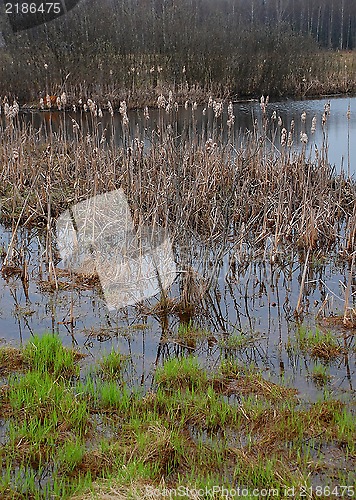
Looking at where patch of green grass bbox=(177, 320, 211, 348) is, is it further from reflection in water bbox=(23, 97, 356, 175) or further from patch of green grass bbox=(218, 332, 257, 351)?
reflection in water bbox=(23, 97, 356, 175)

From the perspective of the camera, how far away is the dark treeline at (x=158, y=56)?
18156 mm

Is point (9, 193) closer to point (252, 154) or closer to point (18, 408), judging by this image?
point (252, 154)

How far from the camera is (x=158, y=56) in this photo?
19.2 meters

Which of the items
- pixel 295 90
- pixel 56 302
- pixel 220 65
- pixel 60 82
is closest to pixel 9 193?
pixel 56 302

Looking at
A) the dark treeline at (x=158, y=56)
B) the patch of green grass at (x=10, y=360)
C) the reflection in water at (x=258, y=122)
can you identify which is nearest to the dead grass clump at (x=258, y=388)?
the patch of green grass at (x=10, y=360)

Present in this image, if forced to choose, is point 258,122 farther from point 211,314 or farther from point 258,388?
point 258,388

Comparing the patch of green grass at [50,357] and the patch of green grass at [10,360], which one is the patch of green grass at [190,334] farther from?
the patch of green grass at [10,360]

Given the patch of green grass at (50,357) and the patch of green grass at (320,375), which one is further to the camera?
the patch of green grass at (50,357)

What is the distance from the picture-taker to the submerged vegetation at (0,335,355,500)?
2.61 m

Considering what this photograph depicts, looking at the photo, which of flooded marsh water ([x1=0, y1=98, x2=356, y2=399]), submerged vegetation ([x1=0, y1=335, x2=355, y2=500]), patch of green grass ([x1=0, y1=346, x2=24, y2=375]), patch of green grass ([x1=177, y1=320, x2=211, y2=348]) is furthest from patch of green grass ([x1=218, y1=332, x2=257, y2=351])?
patch of green grass ([x1=0, y1=346, x2=24, y2=375])

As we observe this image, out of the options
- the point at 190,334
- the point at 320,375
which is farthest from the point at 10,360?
the point at 320,375

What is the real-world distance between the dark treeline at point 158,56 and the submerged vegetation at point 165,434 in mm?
14352

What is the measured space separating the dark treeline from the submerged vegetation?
14.4 m

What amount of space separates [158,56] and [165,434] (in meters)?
17.7
